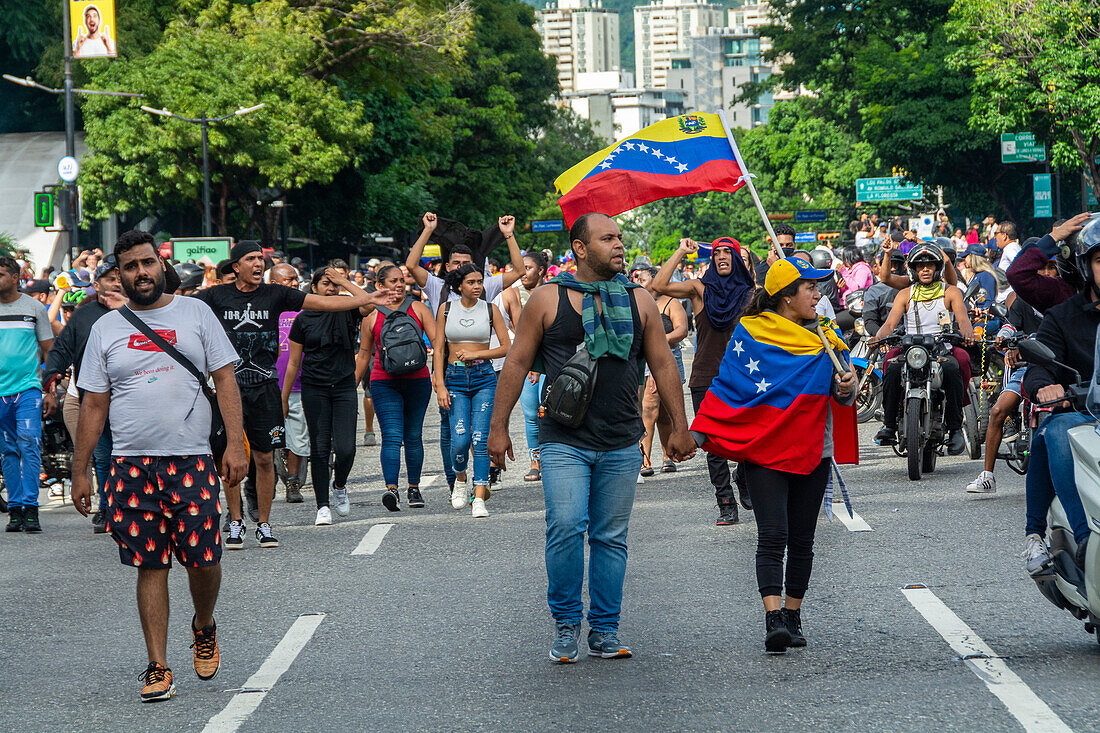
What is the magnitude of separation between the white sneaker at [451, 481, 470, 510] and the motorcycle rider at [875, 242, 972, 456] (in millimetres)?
3701

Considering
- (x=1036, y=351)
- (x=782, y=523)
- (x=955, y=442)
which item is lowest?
(x=955, y=442)

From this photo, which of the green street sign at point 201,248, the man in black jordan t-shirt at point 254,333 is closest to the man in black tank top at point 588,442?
the man in black jordan t-shirt at point 254,333

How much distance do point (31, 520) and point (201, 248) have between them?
18455 mm

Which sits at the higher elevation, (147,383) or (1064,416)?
(147,383)

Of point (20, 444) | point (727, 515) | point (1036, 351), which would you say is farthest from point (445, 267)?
point (1036, 351)

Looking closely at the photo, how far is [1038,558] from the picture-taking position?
6.29 m

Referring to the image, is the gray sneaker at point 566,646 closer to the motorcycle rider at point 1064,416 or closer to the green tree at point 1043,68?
the motorcycle rider at point 1064,416

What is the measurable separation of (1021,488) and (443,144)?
4567 centimetres

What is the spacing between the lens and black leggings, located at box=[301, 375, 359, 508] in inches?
436

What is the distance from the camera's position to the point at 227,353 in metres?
6.47

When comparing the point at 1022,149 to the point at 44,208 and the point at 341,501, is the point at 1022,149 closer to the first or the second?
the point at 44,208

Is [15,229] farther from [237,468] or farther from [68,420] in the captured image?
[237,468]

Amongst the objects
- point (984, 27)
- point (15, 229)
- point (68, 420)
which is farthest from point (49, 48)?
point (68, 420)

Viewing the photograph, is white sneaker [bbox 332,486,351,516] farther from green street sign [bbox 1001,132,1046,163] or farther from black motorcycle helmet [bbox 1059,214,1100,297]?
green street sign [bbox 1001,132,1046,163]
